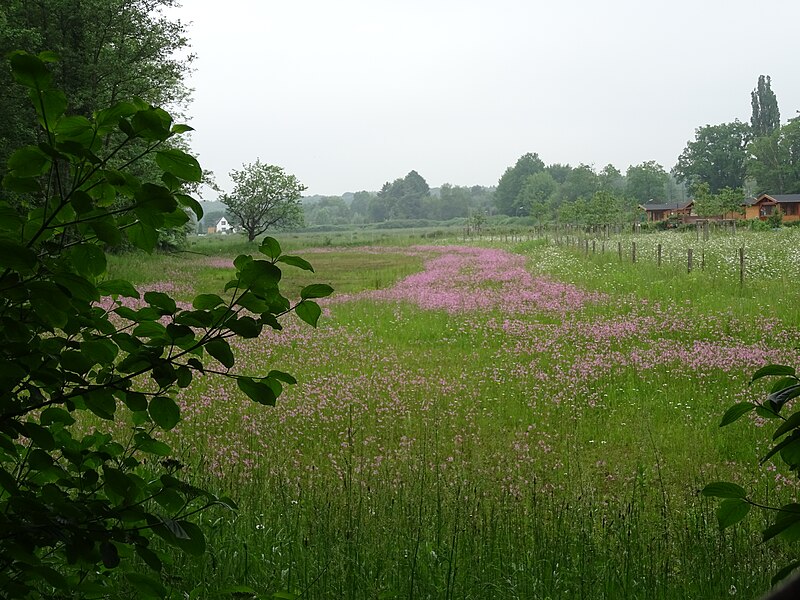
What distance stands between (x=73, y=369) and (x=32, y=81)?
0.78 metres

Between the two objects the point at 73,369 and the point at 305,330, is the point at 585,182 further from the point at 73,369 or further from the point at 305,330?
the point at 73,369

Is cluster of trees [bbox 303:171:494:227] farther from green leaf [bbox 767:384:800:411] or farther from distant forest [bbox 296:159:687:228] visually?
green leaf [bbox 767:384:800:411]

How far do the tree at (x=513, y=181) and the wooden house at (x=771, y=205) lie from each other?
79273 mm

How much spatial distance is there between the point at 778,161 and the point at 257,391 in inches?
3944

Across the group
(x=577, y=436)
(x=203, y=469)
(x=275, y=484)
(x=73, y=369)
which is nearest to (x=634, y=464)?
(x=577, y=436)

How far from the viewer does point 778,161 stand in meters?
85.9

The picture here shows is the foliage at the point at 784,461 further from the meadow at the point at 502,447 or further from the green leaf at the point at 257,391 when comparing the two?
the meadow at the point at 502,447

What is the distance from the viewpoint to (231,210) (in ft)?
219

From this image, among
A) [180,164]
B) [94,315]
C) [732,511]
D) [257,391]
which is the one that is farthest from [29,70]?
[732,511]

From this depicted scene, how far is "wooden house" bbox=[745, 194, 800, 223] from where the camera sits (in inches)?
2783

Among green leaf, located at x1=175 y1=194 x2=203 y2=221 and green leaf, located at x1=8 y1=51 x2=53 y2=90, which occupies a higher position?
green leaf, located at x1=8 y1=51 x2=53 y2=90

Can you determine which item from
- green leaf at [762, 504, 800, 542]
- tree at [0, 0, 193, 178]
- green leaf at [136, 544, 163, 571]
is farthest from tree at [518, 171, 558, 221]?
green leaf at [136, 544, 163, 571]

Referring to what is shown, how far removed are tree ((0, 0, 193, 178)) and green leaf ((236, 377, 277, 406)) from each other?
2075cm

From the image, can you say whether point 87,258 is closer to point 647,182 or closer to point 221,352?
point 221,352
